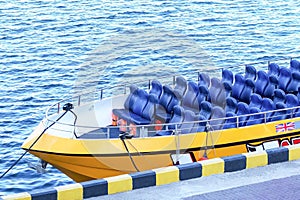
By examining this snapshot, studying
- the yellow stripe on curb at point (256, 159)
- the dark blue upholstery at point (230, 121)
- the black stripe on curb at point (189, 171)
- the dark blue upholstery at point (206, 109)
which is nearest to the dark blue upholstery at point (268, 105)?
the dark blue upholstery at point (230, 121)

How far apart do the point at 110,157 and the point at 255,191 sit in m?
5.28

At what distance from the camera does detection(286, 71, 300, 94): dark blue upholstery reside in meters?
22.9

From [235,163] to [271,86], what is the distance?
6.45m

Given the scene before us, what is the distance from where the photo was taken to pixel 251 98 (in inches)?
870

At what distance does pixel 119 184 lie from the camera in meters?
15.9

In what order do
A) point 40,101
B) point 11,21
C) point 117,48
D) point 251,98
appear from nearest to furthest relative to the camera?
point 251,98 → point 40,101 → point 117,48 → point 11,21

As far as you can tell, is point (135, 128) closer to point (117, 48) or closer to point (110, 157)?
point (110, 157)

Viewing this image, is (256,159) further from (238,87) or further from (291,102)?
(238,87)

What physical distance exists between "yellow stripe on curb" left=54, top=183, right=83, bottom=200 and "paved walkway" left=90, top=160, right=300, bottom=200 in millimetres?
492

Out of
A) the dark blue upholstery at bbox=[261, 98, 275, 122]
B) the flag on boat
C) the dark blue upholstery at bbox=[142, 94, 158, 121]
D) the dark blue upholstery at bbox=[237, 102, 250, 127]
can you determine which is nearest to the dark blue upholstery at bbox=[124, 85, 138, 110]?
the dark blue upholstery at bbox=[142, 94, 158, 121]

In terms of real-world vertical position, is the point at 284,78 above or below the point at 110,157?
above

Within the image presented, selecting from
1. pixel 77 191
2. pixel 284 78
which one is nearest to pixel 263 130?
pixel 284 78

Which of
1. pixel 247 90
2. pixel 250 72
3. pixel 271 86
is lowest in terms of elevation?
pixel 247 90

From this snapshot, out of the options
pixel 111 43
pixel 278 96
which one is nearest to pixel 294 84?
pixel 278 96
